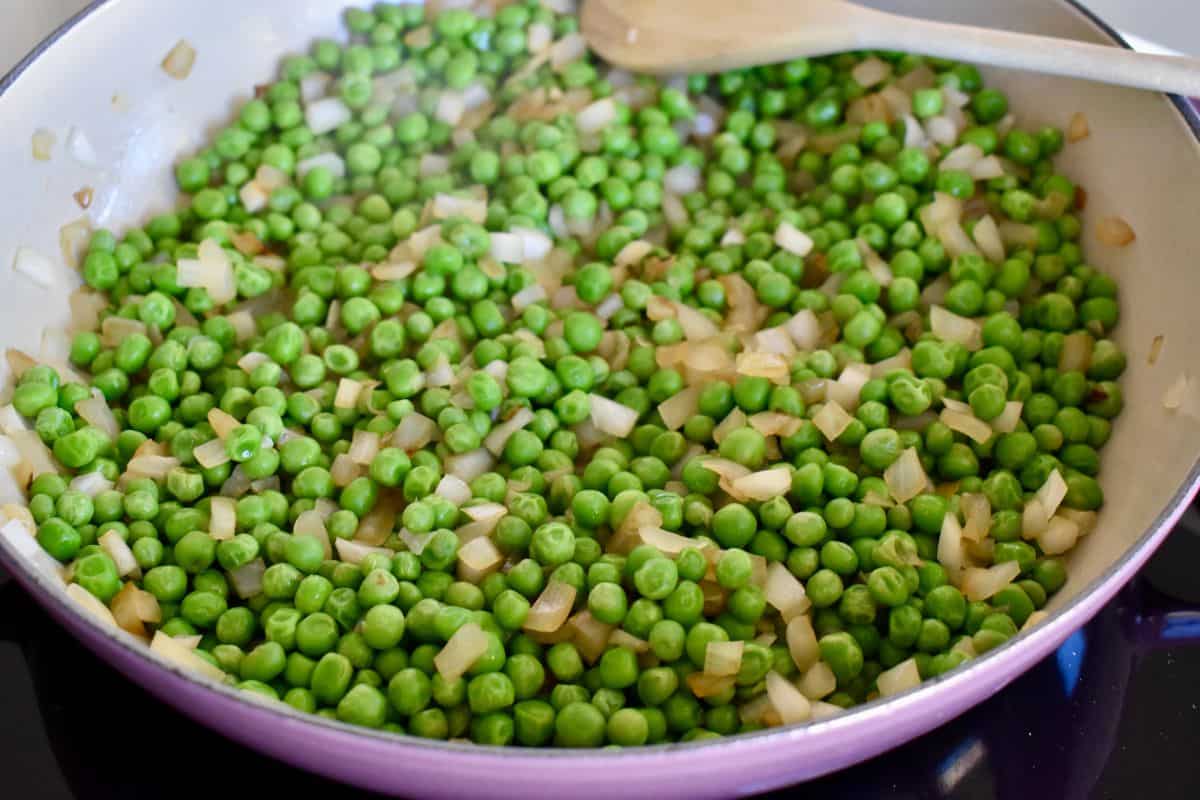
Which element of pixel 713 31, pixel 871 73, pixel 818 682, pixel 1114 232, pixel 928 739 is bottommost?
pixel 928 739

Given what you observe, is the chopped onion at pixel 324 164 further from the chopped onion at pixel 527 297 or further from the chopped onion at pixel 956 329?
the chopped onion at pixel 956 329

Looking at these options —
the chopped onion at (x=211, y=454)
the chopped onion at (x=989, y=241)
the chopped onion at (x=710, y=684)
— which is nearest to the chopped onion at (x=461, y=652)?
the chopped onion at (x=710, y=684)

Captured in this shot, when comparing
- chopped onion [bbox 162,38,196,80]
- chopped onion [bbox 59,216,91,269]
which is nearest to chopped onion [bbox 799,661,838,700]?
chopped onion [bbox 59,216,91,269]

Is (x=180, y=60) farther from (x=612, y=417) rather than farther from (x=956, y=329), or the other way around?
(x=956, y=329)

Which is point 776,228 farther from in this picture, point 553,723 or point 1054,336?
point 553,723

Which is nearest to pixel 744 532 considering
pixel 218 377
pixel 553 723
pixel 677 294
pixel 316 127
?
pixel 553 723

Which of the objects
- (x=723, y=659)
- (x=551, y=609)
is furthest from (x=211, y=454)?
(x=723, y=659)
